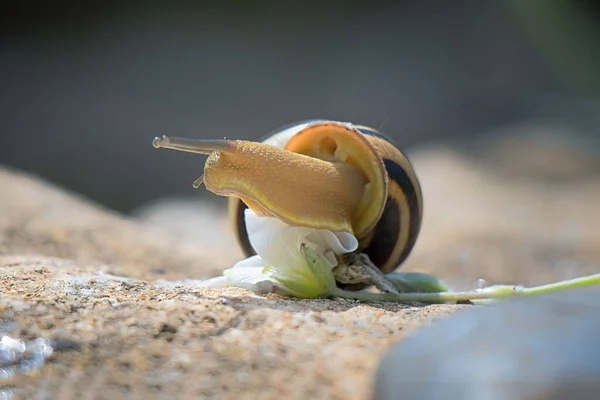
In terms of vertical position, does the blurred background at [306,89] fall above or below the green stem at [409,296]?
above

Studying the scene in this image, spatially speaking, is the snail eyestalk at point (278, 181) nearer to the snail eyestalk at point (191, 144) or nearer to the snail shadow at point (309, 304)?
the snail eyestalk at point (191, 144)

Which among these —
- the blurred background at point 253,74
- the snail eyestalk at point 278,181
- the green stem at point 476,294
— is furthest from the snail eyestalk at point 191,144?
the blurred background at point 253,74

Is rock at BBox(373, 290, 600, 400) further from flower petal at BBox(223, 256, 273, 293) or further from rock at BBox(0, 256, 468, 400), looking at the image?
flower petal at BBox(223, 256, 273, 293)

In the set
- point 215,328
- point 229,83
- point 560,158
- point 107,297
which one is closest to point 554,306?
point 215,328

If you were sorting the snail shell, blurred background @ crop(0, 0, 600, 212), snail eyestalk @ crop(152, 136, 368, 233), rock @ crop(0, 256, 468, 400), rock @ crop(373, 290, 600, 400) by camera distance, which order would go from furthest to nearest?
blurred background @ crop(0, 0, 600, 212) → the snail shell → snail eyestalk @ crop(152, 136, 368, 233) → rock @ crop(0, 256, 468, 400) → rock @ crop(373, 290, 600, 400)

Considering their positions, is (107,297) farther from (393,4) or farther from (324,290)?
(393,4)

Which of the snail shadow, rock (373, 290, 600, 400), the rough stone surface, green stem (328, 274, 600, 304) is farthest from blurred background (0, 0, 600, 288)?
rock (373, 290, 600, 400)
